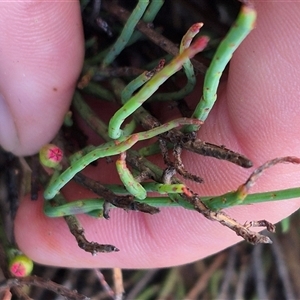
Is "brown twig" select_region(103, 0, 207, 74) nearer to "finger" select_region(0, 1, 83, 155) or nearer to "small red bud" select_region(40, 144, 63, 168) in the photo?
"finger" select_region(0, 1, 83, 155)

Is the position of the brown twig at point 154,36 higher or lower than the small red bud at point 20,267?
higher

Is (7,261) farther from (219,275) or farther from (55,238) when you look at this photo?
(219,275)

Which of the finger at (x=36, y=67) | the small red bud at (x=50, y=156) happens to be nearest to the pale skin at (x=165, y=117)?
the finger at (x=36, y=67)

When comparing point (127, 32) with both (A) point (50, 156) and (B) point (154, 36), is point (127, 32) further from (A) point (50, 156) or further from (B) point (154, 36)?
(A) point (50, 156)

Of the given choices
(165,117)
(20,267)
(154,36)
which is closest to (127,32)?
(154,36)

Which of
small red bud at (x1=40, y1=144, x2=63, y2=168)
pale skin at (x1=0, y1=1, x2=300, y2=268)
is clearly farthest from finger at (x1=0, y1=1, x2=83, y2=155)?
small red bud at (x1=40, y1=144, x2=63, y2=168)

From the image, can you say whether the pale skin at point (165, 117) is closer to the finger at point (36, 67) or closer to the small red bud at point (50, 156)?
the finger at point (36, 67)

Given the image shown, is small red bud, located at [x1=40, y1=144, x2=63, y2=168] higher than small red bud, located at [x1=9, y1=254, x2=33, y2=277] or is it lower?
higher

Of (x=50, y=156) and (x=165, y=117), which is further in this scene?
(x=165, y=117)
